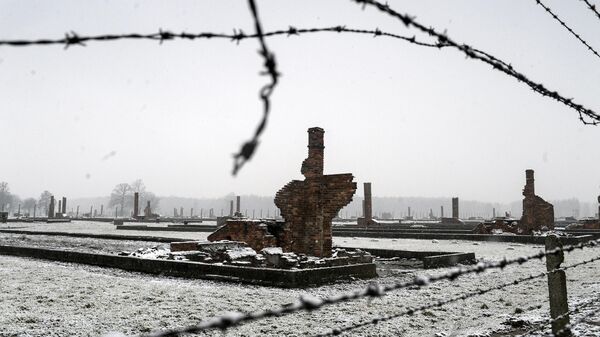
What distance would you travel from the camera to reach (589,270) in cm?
1173

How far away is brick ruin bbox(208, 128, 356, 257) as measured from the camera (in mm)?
→ 14031

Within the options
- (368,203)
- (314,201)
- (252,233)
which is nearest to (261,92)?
(314,201)

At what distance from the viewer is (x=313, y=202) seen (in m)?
14.2

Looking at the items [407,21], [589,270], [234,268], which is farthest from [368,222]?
[407,21]

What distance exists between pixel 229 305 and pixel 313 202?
278 inches

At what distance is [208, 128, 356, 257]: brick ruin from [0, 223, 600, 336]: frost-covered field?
3.40m

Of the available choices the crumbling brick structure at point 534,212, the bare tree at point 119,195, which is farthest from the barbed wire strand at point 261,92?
the bare tree at point 119,195

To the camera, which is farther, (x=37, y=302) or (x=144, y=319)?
(x=37, y=302)

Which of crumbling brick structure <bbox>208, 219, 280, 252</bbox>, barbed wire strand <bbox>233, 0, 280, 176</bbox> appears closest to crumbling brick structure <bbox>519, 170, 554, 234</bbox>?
crumbling brick structure <bbox>208, 219, 280, 252</bbox>

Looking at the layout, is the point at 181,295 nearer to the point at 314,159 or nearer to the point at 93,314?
the point at 93,314

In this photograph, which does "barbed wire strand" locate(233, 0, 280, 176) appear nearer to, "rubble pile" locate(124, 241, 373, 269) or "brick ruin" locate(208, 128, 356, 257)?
"rubble pile" locate(124, 241, 373, 269)

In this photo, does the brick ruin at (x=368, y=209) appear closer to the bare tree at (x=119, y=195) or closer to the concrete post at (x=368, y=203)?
the concrete post at (x=368, y=203)

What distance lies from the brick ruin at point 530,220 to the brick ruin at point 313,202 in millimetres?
15594

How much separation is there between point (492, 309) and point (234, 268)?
212 inches
